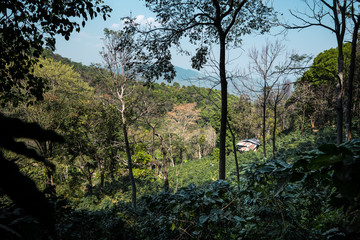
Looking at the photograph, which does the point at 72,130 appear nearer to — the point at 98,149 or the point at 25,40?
the point at 98,149

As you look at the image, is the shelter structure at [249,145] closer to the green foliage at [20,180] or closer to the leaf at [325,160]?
the leaf at [325,160]

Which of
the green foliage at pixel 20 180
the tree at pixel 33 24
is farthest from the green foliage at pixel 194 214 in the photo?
the tree at pixel 33 24

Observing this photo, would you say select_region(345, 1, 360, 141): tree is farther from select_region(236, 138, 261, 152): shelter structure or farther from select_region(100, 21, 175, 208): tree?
select_region(236, 138, 261, 152): shelter structure

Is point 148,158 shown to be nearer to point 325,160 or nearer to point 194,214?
point 194,214

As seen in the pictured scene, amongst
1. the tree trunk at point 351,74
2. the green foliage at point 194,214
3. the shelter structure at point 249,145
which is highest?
the tree trunk at point 351,74

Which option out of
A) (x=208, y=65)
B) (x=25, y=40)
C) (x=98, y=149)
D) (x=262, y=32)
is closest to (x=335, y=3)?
(x=262, y=32)

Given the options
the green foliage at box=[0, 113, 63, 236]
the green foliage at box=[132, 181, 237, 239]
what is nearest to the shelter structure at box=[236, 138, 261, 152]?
the green foliage at box=[132, 181, 237, 239]

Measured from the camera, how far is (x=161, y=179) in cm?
2242

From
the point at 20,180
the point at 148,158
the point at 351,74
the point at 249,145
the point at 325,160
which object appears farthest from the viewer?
the point at 249,145

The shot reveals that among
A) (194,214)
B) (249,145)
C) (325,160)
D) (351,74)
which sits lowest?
(249,145)

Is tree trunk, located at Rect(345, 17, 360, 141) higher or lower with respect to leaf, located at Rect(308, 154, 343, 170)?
higher

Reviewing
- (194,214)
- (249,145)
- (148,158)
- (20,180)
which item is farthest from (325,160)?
(249,145)

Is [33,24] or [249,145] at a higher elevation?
[33,24]

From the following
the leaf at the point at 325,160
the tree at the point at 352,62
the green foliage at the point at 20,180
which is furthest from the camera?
the tree at the point at 352,62
